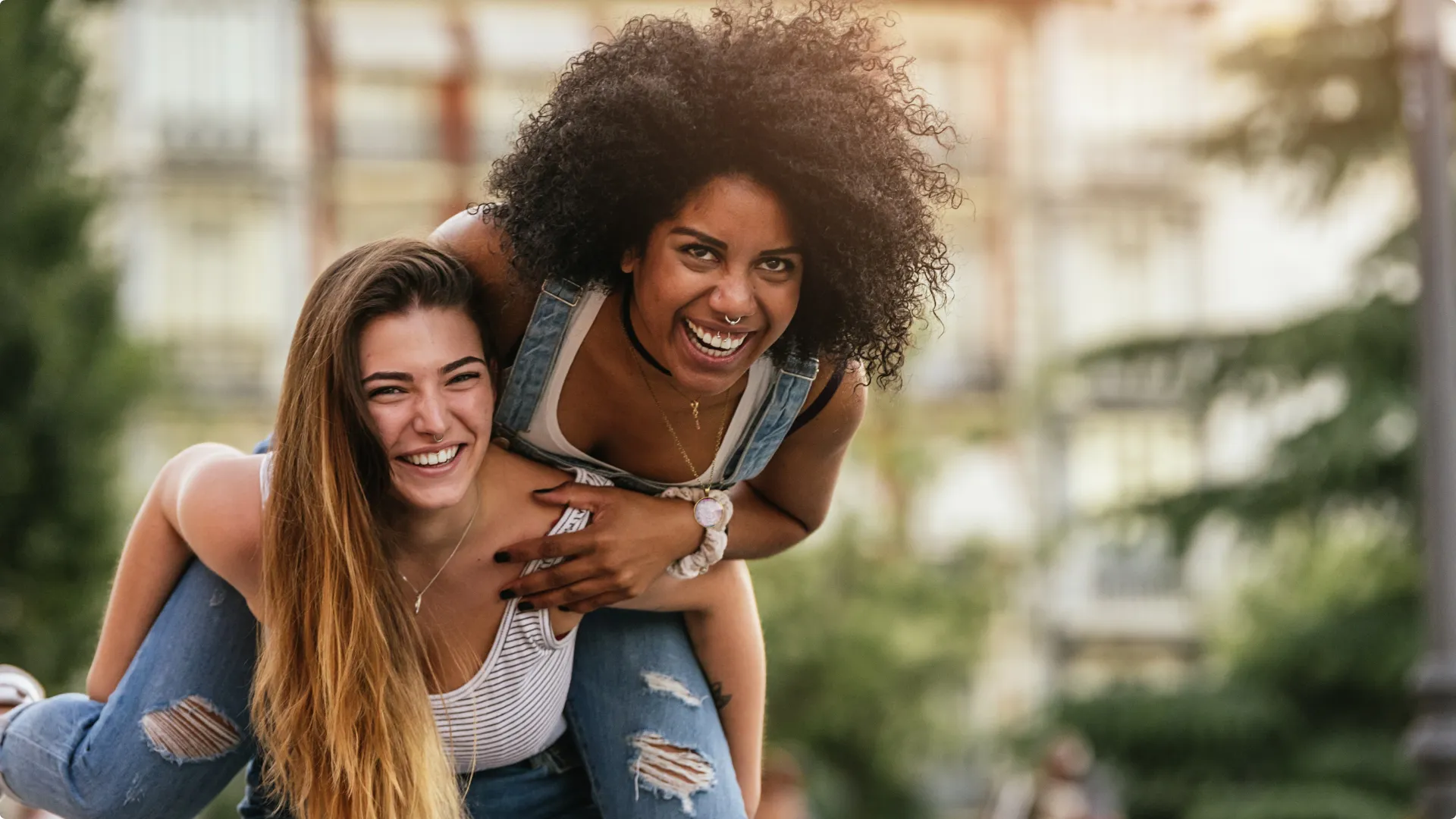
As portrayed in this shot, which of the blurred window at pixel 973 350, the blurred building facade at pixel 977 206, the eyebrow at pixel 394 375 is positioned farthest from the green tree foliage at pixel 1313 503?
the blurred window at pixel 973 350

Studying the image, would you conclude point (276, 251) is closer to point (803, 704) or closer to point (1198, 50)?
point (803, 704)

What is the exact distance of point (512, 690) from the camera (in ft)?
10.7

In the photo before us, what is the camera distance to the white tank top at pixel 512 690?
3219mm

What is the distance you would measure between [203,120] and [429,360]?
82.3 feet

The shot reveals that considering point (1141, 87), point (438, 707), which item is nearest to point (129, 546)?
point (438, 707)

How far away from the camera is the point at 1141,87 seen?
29328 millimetres

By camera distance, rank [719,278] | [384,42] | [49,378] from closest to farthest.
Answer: [719,278]
[49,378]
[384,42]

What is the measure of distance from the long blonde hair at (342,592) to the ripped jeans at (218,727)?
0.81 feet

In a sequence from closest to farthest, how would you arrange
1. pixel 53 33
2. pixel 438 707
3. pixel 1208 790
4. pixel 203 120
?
pixel 438 707 → pixel 53 33 → pixel 1208 790 → pixel 203 120

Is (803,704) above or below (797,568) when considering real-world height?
below

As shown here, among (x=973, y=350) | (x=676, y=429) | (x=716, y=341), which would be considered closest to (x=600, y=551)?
(x=676, y=429)

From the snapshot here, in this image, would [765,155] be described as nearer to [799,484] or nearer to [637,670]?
[799,484]

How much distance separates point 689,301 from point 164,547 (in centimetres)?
114

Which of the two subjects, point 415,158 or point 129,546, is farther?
point 415,158
